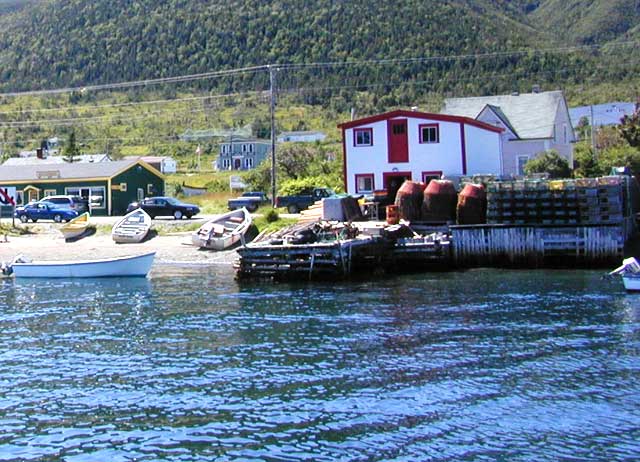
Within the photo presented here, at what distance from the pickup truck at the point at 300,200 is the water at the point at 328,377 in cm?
2311

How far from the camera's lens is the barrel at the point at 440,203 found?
133 ft

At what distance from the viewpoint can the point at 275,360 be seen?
1966 centimetres

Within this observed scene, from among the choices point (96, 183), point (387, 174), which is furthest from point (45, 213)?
point (387, 174)

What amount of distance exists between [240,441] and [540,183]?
2773cm

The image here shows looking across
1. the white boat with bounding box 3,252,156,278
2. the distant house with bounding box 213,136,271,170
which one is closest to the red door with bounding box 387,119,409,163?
the white boat with bounding box 3,252,156,278

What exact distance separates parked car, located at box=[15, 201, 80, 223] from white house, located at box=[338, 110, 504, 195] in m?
20.2

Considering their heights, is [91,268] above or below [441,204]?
below

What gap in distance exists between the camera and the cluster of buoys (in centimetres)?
3962


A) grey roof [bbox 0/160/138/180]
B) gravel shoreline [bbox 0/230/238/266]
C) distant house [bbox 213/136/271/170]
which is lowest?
gravel shoreline [bbox 0/230/238/266]

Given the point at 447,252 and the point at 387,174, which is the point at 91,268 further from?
the point at 387,174

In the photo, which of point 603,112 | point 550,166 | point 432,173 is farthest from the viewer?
point 603,112

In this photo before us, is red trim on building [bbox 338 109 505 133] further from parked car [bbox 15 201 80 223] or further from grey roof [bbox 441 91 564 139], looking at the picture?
parked car [bbox 15 201 80 223]

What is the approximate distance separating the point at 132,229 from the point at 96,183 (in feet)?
61.3

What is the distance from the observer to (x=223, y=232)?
44.5 metres
